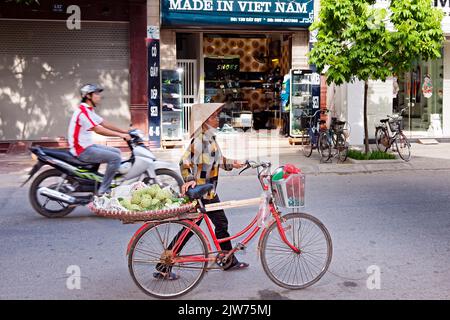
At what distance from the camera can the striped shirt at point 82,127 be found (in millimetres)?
8430

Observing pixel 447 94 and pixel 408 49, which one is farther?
pixel 447 94

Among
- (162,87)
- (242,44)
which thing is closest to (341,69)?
(162,87)

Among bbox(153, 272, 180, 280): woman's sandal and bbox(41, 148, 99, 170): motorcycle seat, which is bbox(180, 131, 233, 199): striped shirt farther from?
bbox(41, 148, 99, 170): motorcycle seat

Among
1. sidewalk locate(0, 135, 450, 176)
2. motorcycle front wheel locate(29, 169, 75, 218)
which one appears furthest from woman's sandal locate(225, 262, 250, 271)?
sidewalk locate(0, 135, 450, 176)

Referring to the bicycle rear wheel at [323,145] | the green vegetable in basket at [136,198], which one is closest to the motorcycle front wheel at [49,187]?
the green vegetable in basket at [136,198]

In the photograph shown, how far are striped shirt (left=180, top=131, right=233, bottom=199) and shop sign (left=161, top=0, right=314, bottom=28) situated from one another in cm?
1108

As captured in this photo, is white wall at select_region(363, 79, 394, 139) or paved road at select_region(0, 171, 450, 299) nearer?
paved road at select_region(0, 171, 450, 299)

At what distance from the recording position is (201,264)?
17.7 ft

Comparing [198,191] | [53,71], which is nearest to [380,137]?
[53,71]

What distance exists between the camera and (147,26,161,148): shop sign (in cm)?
1656

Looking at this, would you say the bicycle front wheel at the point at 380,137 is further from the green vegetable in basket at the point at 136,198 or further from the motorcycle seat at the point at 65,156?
the green vegetable in basket at the point at 136,198

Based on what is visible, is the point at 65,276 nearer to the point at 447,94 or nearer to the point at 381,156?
the point at 381,156
